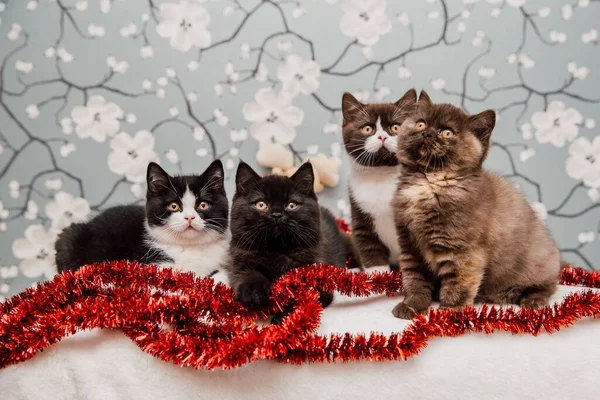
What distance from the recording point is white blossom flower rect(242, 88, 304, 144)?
2115 millimetres

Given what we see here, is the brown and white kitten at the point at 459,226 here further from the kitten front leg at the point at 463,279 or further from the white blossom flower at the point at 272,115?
the white blossom flower at the point at 272,115

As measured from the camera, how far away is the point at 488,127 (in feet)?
3.63

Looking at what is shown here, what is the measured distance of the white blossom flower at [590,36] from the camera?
2055 millimetres

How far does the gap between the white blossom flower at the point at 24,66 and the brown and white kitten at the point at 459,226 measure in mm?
1796

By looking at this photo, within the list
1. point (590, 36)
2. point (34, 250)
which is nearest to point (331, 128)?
point (590, 36)

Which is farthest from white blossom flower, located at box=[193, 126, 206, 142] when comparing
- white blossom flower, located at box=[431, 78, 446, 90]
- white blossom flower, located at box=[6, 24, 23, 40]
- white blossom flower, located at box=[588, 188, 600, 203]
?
white blossom flower, located at box=[588, 188, 600, 203]

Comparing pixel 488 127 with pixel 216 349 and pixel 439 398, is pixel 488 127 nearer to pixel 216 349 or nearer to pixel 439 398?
pixel 439 398

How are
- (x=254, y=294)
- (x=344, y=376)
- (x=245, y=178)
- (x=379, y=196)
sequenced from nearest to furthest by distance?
(x=344, y=376)
(x=254, y=294)
(x=245, y=178)
(x=379, y=196)

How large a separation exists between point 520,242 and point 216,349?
0.78 meters

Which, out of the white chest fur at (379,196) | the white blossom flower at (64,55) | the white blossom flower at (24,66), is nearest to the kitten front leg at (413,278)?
the white chest fur at (379,196)

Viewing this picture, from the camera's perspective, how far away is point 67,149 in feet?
6.89

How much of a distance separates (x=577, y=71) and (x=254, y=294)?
1.88 metres

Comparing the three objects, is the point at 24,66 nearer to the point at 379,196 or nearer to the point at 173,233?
the point at 173,233

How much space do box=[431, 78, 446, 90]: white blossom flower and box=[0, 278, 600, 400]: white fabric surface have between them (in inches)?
55.0
